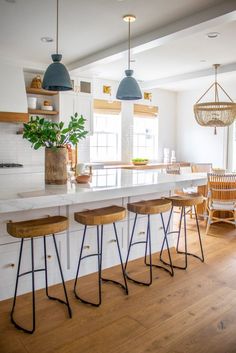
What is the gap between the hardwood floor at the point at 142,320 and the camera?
2.04m

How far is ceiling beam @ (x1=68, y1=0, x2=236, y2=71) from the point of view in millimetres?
3041

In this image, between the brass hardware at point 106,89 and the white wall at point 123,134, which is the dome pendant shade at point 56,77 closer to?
the white wall at point 123,134

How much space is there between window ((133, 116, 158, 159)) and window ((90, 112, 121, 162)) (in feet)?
1.72

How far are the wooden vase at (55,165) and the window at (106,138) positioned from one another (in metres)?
3.94

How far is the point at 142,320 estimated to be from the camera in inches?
91.7

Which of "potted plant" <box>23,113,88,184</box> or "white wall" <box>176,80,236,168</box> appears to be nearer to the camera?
"potted plant" <box>23,113,88,184</box>

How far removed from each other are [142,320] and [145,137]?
220 inches

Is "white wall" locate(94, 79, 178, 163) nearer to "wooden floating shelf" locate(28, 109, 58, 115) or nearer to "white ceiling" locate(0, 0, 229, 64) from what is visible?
"wooden floating shelf" locate(28, 109, 58, 115)

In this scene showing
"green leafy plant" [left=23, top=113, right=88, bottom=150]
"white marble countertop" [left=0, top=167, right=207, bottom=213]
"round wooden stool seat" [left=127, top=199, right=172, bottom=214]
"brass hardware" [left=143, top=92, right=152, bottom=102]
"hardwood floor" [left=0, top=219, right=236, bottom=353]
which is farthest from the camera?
"brass hardware" [left=143, top=92, right=152, bottom=102]

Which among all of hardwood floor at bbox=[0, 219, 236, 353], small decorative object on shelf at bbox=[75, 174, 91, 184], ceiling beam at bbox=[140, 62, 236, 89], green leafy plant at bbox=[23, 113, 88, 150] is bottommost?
hardwood floor at bbox=[0, 219, 236, 353]

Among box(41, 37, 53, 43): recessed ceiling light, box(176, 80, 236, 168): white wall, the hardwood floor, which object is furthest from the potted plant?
box(176, 80, 236, 168): white wall

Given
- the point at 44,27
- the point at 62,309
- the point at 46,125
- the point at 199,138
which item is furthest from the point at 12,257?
the point at 199,138

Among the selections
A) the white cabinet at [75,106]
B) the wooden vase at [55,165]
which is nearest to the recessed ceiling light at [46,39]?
the white cabinet at [75,106]

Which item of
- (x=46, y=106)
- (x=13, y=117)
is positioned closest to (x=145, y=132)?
(x=46, y=106)
